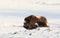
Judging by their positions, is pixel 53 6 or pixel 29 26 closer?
pixel 29 26

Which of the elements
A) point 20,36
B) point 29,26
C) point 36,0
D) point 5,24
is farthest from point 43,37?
point 36,0

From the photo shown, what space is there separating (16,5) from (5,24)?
227 inches

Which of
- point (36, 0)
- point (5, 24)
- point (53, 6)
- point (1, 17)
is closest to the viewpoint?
point (5, 24)

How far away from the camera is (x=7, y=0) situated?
19.7 m

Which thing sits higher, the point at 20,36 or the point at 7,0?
the point at 7,0

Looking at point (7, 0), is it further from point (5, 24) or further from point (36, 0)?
point (5, 24)

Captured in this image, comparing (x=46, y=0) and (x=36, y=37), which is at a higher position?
(x=46, y=0)

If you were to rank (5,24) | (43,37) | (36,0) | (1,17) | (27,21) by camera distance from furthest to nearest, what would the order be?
(36,0) < (1,17) < (5,24) < (27,21) < (43,37)

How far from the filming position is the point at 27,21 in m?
9.82

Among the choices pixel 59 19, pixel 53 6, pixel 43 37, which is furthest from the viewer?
pixel 53 6

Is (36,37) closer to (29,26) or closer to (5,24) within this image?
(29,26)

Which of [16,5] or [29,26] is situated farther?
[16,5]

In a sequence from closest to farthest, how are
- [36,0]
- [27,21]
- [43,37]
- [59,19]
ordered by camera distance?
[43,37], [27,21], [59,19], [36,0]

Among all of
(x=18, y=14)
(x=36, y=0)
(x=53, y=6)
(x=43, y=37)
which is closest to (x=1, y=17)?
(x=18, y=14)
